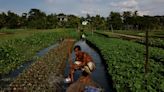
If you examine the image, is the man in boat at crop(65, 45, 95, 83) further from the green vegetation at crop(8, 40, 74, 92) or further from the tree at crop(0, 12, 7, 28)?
the tree at crop(0, 12, 7, 28)

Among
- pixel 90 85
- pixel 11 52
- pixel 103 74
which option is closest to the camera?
pixel 90 85

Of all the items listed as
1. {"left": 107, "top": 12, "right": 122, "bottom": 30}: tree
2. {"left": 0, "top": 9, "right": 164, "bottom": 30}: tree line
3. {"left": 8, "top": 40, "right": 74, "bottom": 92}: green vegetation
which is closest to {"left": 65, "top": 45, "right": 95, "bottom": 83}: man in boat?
{"left": 8, "top": 40, "right": 74, "bottom": 92}: green vegetation

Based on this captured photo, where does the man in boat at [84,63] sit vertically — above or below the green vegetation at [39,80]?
above

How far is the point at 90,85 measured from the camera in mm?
9789

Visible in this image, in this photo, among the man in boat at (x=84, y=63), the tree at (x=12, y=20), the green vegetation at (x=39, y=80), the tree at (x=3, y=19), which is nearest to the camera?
the man in boat at (x=84, y=63)

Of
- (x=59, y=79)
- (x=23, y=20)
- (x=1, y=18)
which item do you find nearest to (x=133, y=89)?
(x=59, y=79)

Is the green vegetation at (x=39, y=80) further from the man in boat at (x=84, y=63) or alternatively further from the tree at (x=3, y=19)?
the tree at (x=3, y=19)

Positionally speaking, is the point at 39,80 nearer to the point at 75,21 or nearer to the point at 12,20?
the point at 12,20

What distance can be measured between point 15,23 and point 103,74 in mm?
83119

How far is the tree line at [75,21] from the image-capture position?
98.4m

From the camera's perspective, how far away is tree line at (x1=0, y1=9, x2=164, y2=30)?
323 feet

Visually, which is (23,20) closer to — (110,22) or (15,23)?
(15,23)

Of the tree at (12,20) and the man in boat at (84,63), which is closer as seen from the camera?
the man in boat at (84,63)

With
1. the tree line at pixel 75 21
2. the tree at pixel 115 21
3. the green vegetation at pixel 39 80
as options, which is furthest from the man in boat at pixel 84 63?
the tree at pixel 115 21
